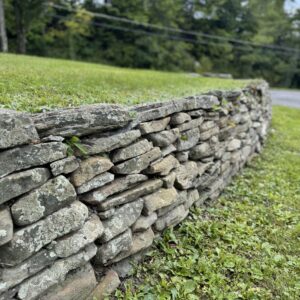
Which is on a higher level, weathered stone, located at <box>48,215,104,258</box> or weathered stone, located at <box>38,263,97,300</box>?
weathered stone, located at <box>48,215,104,258</box>

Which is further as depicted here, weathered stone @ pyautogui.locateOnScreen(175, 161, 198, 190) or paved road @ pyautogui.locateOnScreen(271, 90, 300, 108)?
paved road @ pyautogui.locateOnScreen(271, 90, 300, 108)

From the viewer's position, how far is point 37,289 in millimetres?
1849

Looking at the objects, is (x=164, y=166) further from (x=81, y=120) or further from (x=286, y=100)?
(x=286, y=100)

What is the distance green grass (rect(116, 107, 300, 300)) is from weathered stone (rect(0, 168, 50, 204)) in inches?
39.2

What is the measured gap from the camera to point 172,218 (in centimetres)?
303

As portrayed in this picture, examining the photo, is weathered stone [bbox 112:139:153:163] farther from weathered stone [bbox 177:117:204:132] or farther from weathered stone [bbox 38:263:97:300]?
weathered stone [bbox 38:263:97:300]

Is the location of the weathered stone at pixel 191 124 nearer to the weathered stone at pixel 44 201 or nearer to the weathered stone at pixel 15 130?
the weathered stone at pixel 44 201

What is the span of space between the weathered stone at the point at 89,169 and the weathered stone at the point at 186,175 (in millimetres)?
991

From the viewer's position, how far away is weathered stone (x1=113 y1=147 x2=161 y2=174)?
2.46 meters

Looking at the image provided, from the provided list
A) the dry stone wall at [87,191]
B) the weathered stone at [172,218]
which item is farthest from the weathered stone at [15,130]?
the weathered stone at [172,218]

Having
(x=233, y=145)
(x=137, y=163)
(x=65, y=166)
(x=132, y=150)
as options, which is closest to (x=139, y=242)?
(x=137, y=163)

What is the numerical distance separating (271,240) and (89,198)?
192 cm

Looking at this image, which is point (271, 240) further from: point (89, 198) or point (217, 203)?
point (89, 198)

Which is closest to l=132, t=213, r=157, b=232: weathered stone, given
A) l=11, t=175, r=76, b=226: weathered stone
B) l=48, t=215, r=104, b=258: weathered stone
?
l=48, t=215, r=104, b=258: weathered stone
